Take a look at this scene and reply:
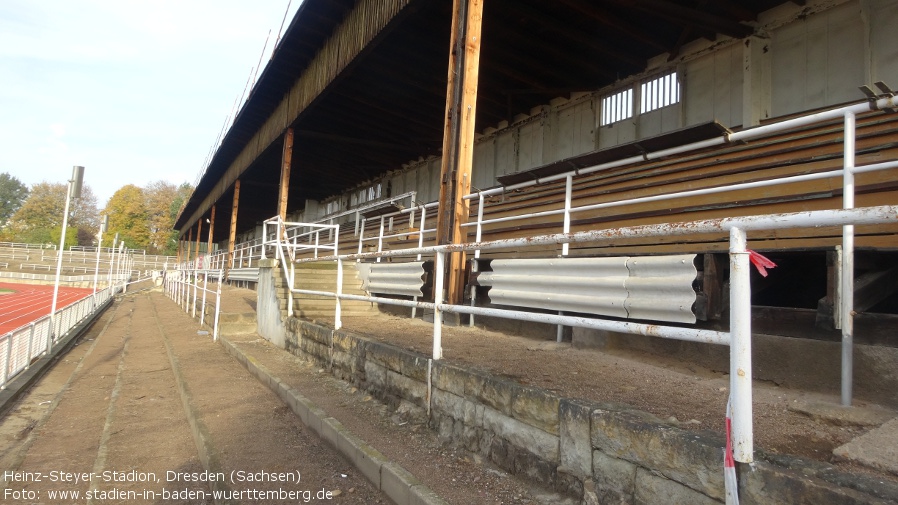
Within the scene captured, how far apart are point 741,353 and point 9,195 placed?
5396 inches

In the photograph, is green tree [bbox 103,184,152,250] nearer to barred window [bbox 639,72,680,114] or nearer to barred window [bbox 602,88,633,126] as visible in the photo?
barred window [bbox 602,88,633,126]

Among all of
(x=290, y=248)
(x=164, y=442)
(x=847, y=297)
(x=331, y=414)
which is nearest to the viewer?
(x=847, y=297)

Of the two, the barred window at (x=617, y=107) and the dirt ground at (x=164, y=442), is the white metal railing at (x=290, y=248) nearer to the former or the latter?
the dirt ground at (x=164, y=442)

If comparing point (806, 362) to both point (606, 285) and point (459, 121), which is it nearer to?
point (606, 285)

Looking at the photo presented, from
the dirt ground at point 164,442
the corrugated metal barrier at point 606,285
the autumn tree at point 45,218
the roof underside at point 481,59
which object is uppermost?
the autumn tree at point 45,218

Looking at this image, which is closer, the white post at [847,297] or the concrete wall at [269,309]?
the white post at [847,297]

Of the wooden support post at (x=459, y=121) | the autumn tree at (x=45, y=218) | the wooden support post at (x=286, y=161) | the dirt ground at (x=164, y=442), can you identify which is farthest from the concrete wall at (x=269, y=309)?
the autumn tree at (x=45, y=218)

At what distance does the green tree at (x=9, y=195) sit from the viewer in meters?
100

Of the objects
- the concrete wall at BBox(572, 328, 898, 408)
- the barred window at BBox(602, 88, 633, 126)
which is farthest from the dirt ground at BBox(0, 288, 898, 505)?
the barred window at BBox(602, 88, 633, 126)

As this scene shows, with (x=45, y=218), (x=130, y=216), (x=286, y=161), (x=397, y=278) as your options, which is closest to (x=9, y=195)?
(x=45, y=218)

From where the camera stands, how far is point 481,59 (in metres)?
10.5

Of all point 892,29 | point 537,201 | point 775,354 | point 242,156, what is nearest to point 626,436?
point 775,354

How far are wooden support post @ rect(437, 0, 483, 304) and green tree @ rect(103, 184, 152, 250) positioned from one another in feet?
311

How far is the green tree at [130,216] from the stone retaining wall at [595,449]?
97.7 meters
